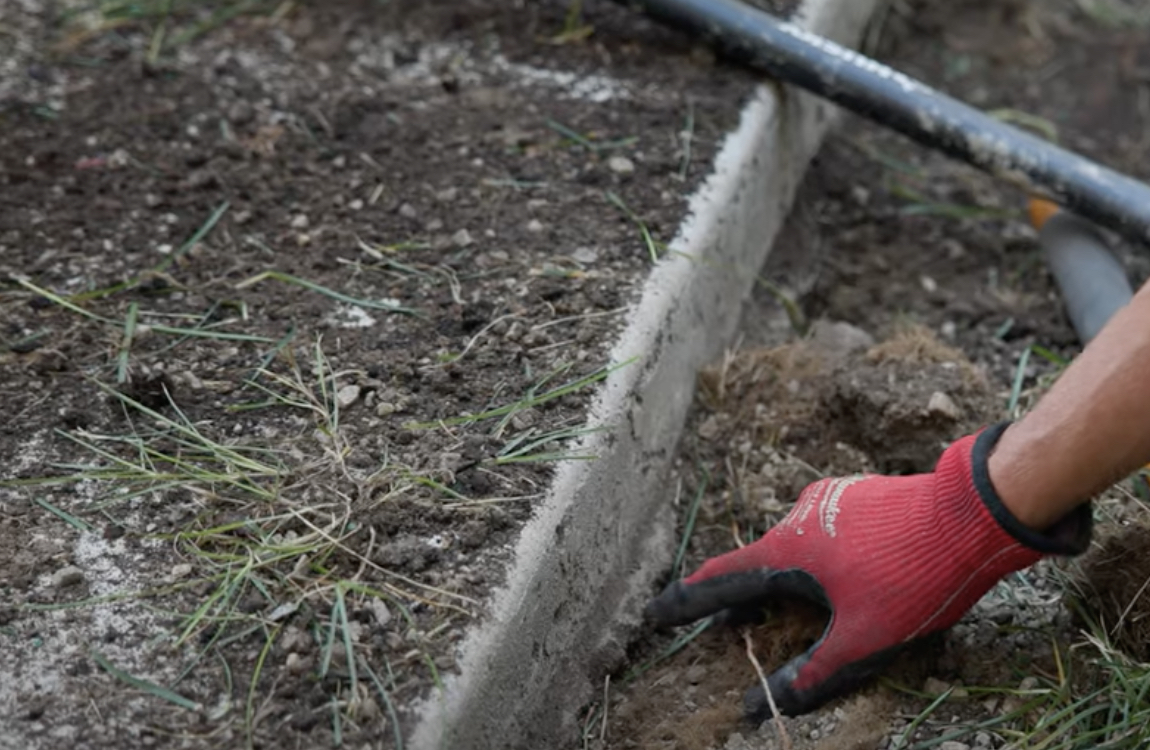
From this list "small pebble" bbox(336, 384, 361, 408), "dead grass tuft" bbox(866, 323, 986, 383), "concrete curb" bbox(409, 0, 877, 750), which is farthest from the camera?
"dead grass tuft" bbox(866, 323, 986, 383)

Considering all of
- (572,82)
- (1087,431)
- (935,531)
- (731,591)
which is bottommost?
(731,591)

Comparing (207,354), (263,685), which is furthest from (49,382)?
(263,685)

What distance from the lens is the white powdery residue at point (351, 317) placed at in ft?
7.14

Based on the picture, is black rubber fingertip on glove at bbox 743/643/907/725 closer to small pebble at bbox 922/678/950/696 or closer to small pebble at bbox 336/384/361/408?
small pebble at bbox 922/678/950/696

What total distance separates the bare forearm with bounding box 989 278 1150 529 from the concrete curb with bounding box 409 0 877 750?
0.58 m

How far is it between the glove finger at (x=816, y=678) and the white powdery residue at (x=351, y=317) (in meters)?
0.83

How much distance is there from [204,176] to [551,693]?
1.16 m

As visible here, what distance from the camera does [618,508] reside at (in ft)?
6.87

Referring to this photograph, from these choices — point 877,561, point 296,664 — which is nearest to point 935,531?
point 877,561

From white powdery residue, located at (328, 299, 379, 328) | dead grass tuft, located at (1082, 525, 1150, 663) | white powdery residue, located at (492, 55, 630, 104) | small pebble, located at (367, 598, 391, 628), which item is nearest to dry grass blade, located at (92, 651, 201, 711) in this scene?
small pebble, located at (367, 598, 391, 628)

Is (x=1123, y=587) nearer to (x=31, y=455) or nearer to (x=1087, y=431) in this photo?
(x=1087, y=431)

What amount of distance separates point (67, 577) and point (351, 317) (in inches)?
24.7

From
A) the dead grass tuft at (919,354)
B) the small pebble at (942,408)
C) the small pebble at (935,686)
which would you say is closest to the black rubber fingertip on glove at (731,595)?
the small pebble at (935,686)

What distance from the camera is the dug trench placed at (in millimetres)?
1914
